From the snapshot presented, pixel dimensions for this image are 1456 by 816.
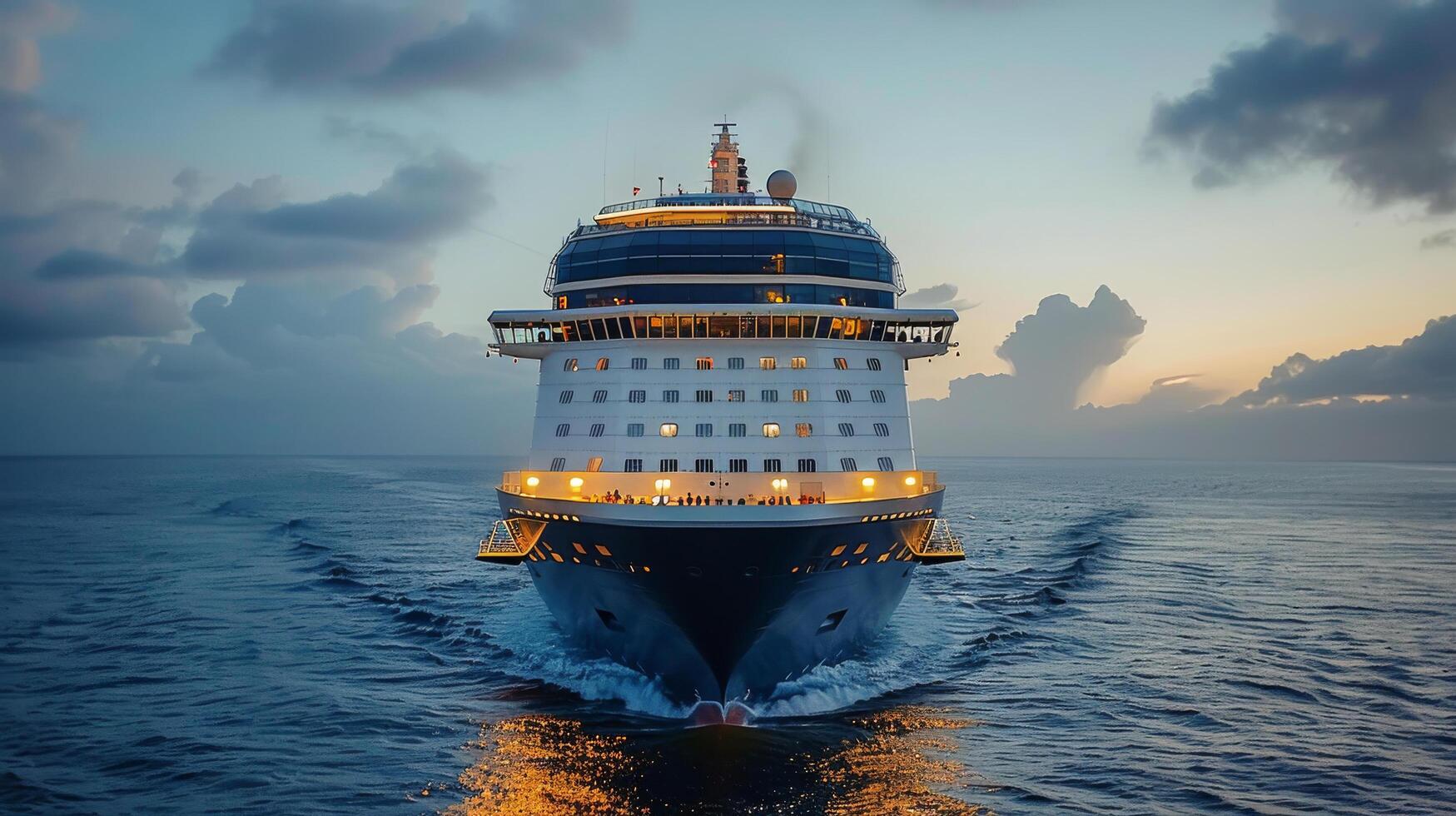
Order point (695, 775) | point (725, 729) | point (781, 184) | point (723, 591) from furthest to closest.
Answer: point (781, 184), point (725, 729), point (723, 591), point (695, 775)

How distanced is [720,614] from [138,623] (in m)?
27.6

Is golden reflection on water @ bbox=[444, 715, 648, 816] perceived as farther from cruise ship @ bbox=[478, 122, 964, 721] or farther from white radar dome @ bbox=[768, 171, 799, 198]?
white radar dome @ bbox=[768, 171, 799, 198]

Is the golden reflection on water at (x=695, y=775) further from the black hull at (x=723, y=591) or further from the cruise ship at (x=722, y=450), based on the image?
the cruise ship at (x=722, y=450)

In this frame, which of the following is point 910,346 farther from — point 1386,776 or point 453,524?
point 453,524

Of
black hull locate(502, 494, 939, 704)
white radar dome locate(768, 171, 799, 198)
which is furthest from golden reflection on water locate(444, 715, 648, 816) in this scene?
white radar dome locate(768, 171, 799, 198)

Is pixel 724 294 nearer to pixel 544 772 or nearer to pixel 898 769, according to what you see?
pixel 898 769

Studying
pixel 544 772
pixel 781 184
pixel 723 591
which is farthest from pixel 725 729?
pixel 781 184

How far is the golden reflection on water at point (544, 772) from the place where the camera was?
22.1 metres

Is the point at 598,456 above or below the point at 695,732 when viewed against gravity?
above

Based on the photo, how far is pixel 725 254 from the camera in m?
33.2

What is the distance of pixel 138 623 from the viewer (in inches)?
1570

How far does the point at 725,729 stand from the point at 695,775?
2.85 m

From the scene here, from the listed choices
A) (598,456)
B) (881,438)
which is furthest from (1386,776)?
(598,456)

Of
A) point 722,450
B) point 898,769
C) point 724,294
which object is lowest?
point 898,769
